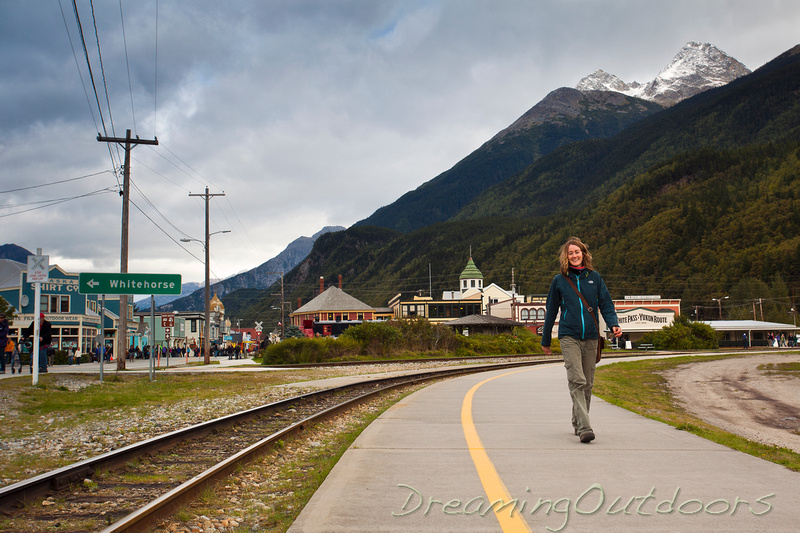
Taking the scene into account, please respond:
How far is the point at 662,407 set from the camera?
16.5 meters

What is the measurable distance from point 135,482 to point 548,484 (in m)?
3.67

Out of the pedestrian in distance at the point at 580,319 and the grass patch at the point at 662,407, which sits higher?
the pedestrian in distance at the point at 580,319

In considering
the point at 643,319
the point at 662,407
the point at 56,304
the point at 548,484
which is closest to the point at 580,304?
the point at 548,484

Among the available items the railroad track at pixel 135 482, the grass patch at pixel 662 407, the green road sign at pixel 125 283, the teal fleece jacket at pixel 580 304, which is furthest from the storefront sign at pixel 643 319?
the teal fleece jacket at pixel 580 304

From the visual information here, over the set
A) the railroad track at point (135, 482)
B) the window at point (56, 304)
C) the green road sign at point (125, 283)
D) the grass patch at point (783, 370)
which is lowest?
the grass patch at point (783, 370)

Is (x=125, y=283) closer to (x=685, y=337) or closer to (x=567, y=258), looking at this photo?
(x=567, y=258)

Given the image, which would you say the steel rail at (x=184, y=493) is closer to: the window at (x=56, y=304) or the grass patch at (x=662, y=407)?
the grass patch at (x=662, y=407)

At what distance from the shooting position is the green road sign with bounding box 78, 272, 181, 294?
20.5 meters

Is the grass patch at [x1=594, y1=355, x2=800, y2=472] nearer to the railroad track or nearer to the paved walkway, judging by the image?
the paved walkway

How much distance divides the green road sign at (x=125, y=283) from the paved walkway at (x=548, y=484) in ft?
46.6

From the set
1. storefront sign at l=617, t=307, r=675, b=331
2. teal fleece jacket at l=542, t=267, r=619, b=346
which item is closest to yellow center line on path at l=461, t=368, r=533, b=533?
teal fleece jacket at l=542, t=267, r=619, b=346

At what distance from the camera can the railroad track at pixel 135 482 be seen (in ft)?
14.6

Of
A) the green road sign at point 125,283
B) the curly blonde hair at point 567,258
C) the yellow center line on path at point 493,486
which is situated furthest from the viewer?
the green road sign at point 125,283

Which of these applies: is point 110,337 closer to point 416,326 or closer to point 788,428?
point 416,326
